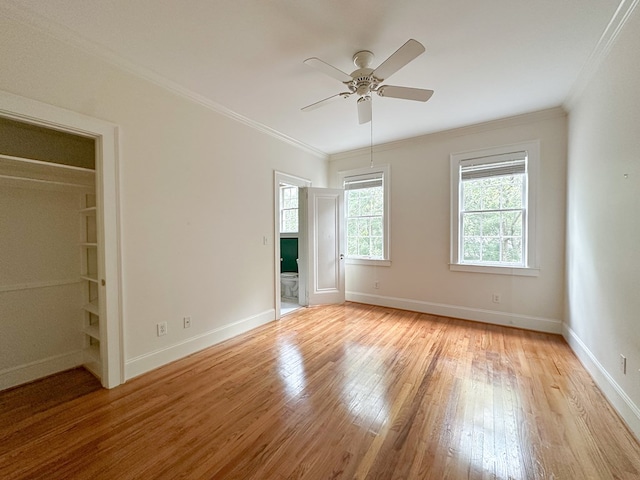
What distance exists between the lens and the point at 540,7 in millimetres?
1770

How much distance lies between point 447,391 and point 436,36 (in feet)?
9.08

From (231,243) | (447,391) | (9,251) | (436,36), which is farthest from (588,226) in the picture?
(9,251)

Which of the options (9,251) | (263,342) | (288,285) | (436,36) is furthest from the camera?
(288,285)

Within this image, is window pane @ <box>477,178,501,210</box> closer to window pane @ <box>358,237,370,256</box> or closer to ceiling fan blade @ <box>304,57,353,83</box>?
window pane @ <box>358,237,370,256</box>

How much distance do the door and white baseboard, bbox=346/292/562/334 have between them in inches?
19.4

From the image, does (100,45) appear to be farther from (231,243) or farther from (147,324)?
(147,324)

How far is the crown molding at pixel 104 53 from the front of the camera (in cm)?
176

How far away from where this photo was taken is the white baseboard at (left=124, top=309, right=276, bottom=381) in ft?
7.94

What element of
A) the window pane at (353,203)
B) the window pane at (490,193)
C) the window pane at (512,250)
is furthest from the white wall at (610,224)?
the window pane at (353,203)

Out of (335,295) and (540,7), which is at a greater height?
(540,7)

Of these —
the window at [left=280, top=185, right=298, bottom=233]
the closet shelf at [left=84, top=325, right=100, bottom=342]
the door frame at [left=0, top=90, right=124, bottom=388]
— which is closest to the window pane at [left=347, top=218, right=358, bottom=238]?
the window at [left=280, top=185, right=298, bottom=233]

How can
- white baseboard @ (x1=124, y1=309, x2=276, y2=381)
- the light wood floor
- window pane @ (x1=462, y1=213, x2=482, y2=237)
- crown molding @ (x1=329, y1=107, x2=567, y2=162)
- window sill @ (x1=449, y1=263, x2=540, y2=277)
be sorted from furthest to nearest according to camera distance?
window pane @ (x1=462, y1=213, x2=482, y2=237), window sill @ (x1=449, y1=263, x2=540, y2=277), crown molding @ (x1=329, y1=107, x2=567, y2=162), white baseboard @ (x1=124, y1=309, x2=276, y2=381), the light wood floor

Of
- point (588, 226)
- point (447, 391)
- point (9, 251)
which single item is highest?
point (588, 226)

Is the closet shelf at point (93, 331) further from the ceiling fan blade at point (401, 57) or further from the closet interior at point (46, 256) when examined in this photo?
the ceiling fan blade at point (401, 57)
